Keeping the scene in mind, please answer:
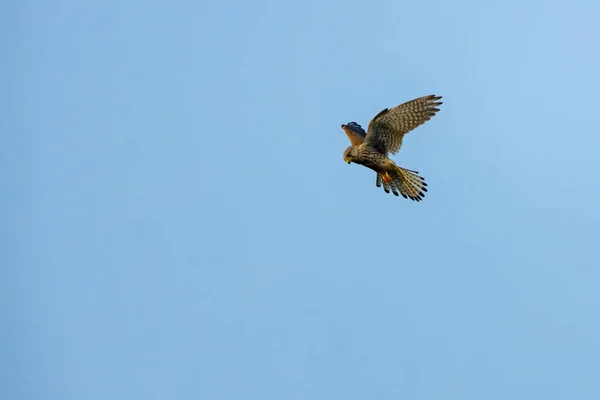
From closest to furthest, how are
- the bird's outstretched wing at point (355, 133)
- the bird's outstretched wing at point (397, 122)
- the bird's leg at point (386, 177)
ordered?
the bird's outstretched wing at point (397, 122)
the bird's leg at point (386, 177)
the bird's outstretched wing at point (355, 133)

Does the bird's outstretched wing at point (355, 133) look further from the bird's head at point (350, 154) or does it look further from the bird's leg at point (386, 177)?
the bird's leg at point (386, 177)

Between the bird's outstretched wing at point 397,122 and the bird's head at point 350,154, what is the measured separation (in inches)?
13.4

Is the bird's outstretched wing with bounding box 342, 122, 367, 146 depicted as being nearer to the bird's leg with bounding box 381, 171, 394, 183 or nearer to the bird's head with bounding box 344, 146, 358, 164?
the bird's head with bounding box 344, 146, 358, 164

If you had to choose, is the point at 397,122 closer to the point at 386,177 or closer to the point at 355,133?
the point at 386,177

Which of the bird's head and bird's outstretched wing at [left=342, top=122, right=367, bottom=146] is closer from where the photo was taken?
the bird's head

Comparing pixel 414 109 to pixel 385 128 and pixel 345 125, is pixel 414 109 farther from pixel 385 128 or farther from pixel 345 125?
pixel 345 125

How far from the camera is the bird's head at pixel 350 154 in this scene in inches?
1066

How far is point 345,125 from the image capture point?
95.0 ft

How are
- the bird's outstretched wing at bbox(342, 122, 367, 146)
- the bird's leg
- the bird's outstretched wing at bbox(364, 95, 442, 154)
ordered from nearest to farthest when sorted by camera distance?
the bird's outstretched wing at bbox(364, 95, 442, 154), the bird's leg, the bird's outstretched wing at bbox(342, 122, 367, 146)

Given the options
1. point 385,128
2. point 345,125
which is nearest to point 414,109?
point 385,128

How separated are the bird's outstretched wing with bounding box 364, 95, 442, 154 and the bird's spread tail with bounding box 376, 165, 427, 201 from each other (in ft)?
1.56

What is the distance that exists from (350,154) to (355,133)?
3.71 ft

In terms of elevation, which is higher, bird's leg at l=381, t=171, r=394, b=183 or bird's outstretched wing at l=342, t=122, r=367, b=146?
bird's outstretched wing at l=342, t=122, r=367, b=146

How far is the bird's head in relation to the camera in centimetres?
2708
